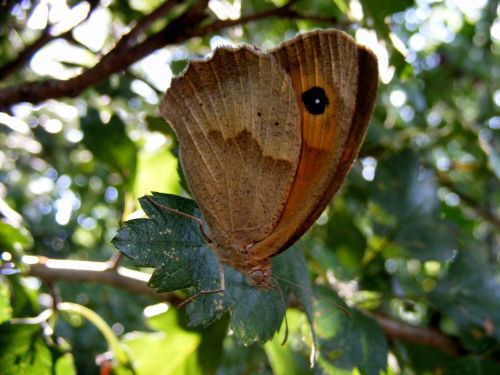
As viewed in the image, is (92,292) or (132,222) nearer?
(132,222)

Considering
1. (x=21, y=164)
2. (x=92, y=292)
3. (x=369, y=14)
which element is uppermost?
(x=369, y=14)

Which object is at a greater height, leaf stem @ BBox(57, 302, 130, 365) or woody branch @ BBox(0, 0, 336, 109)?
woody branch @ BBox(0, 0, 336, 109)

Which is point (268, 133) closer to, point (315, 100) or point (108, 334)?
point (315, 100)

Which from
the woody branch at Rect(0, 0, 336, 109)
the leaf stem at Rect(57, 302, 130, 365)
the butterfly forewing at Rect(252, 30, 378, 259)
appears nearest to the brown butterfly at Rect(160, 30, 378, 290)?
the butterfly forewing at Rect(252, 30, 378, 259)

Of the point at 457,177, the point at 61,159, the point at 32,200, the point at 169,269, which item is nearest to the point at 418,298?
the point at 169,269

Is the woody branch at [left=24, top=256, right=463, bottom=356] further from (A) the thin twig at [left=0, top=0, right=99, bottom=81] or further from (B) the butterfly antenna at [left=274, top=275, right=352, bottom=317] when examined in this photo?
(A) the thin twig at [left=0, top=0, right=99, bottom=81]

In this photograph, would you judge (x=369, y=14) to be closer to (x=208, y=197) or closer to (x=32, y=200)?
(x=208, y=197)
